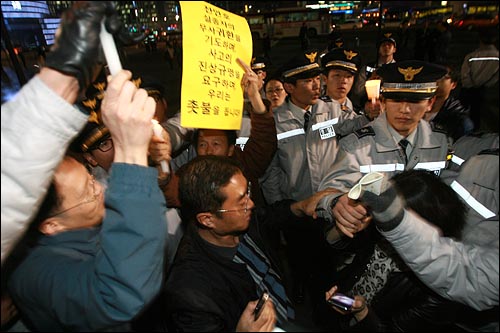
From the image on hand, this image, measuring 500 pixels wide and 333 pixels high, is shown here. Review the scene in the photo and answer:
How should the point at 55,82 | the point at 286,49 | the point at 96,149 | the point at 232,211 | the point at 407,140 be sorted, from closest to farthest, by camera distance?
the point at 55,82, the point at 232,211, the point at 96,149, the point at 407,140, the point at 286,49

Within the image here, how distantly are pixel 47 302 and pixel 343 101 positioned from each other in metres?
3.85

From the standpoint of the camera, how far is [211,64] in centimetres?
170

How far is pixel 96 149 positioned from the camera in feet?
7.04

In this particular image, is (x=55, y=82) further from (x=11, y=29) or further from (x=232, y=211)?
(x=11, y=29)

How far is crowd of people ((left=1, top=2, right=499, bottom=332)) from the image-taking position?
2.92ft

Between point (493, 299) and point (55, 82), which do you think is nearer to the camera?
point (55, 82)

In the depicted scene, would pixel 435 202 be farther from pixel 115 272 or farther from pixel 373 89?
pixel 373 89

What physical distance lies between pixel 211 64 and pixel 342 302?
4.52ft

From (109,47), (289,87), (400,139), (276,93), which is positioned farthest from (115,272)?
(276,93)

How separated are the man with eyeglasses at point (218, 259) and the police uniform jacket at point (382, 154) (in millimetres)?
799

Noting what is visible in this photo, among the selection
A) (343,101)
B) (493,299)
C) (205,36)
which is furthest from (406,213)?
(343,101)

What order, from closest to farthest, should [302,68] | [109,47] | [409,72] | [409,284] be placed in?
[109,47]
[409,284]
[409,72]
[302,68]

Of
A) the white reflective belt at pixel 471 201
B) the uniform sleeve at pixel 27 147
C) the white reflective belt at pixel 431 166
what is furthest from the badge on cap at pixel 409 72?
the uniform sleeve at pixel 27 147

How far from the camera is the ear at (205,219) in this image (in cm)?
181
